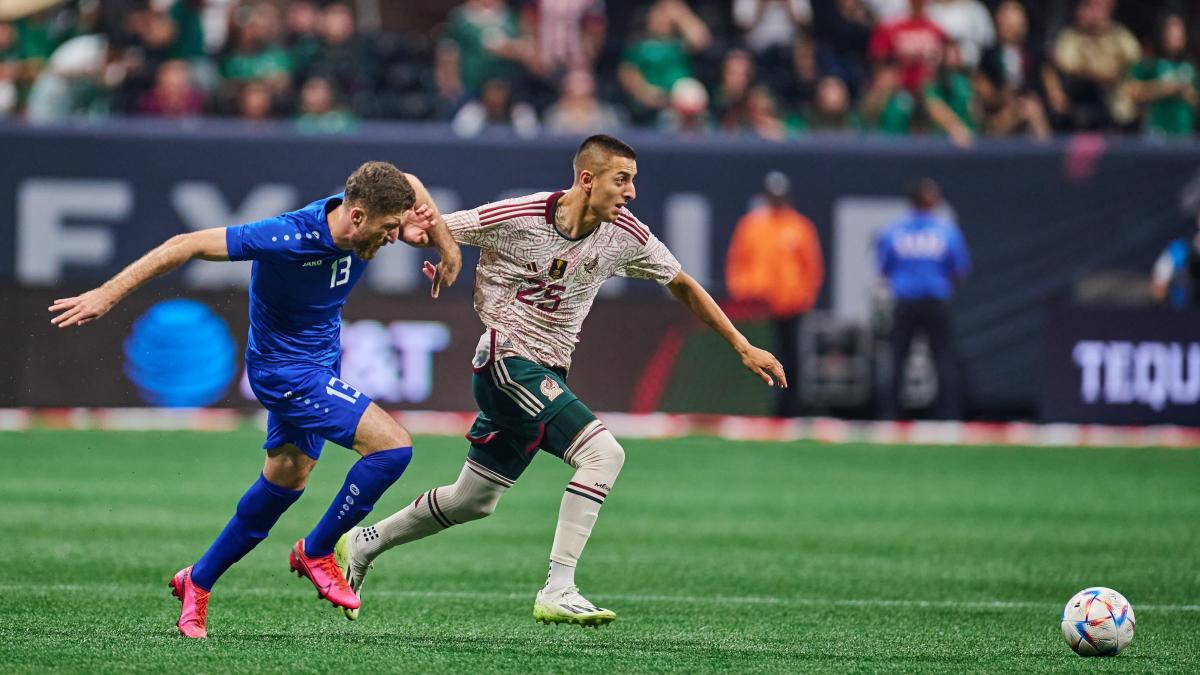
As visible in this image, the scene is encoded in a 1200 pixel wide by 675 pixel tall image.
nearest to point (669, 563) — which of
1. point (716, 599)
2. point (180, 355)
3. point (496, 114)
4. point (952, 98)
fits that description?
point (716, 599)

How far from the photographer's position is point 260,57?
68.0 ft

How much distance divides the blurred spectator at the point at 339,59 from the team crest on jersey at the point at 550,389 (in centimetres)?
1331

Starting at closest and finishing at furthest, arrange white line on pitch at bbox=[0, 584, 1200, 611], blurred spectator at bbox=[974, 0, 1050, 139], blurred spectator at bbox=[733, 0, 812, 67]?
1. white line on pitch at bbox=[0, 584, 1200, 611]
2. blurred spectator at bbox=[974, 0, 1050, 139]
3. blurred spectator at bbox=[733, 0, 812, 67]

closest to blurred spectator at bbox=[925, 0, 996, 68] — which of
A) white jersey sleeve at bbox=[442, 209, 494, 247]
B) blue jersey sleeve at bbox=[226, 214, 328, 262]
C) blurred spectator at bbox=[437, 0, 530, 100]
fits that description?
blurred spectator at bbox=[437, 0, 530, 100]

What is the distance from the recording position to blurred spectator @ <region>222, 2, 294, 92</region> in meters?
20.6

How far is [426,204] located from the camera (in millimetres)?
7742

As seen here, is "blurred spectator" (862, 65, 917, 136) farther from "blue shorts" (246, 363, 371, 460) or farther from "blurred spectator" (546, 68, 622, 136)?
"blue shorts" (246, 363, 371, 460)

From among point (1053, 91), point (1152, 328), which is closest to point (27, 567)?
Answer: point (1152, 328)

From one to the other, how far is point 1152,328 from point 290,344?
13299 mm

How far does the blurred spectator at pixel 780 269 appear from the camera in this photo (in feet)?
64.0

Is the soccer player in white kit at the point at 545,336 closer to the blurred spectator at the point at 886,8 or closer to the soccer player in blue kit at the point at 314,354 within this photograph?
the soccer player in blue kit at the point at 314,354

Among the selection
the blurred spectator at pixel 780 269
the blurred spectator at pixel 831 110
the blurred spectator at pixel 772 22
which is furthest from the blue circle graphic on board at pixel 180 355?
the blurred spectator at pixel 772 22

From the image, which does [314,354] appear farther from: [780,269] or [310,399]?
[780,269]

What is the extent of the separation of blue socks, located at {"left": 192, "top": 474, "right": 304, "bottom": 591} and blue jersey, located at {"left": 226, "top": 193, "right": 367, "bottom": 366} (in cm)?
59
